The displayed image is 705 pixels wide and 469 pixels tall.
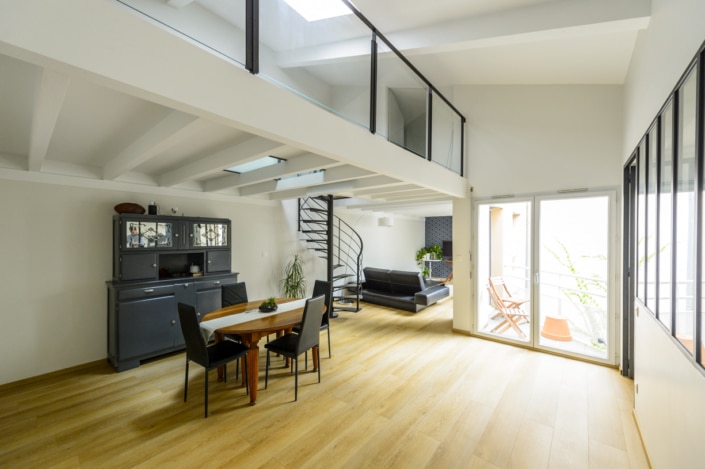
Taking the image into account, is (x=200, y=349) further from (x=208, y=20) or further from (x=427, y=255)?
(x=427, y=255)

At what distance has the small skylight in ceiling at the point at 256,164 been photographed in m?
3.39

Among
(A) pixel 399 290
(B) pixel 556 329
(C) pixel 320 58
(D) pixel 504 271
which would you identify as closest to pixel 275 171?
(C) pixel 320 58

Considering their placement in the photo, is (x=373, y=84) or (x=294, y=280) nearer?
(x=373, y=84)

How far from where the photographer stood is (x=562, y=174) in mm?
3912

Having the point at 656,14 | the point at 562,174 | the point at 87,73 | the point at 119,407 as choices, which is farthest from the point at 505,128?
the point at 119,407

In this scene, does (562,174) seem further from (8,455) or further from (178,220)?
(8,455)

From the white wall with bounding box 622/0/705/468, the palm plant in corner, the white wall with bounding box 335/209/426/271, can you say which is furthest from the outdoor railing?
the white wall with bounding box 335/209/426/271

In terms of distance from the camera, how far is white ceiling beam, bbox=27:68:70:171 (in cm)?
136

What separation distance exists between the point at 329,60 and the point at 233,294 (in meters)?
3.14

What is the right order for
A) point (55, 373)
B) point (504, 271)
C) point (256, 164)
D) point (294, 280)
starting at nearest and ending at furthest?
point (55, 373) → point (256, 164) → point (504, 271) → point (294, 280)

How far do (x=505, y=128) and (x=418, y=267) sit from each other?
254 inches

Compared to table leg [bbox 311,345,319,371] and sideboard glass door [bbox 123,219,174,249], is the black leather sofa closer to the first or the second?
table leg [bbox 311,345,319,371]

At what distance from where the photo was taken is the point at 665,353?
1719mm

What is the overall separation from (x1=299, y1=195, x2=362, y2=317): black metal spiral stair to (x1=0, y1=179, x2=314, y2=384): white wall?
2771 mm
